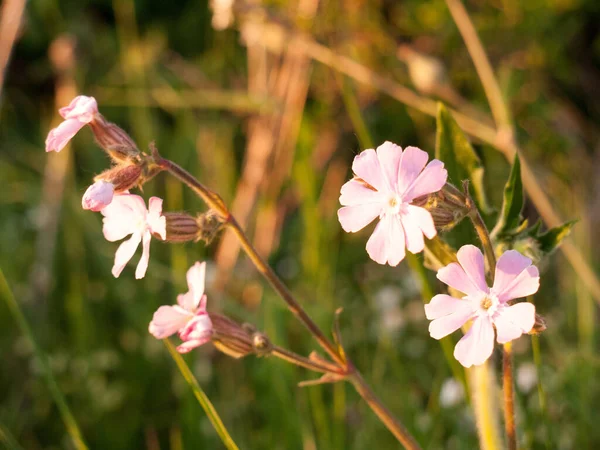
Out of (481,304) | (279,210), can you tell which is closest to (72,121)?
(481,304)

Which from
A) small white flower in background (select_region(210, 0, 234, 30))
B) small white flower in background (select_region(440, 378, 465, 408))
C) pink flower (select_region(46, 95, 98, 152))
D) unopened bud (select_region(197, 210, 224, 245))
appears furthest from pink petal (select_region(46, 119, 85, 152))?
small white flower in background (select_region(440, 378, 465, 408))

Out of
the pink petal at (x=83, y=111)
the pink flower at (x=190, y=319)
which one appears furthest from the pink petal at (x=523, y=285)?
the pink petal at (x=83, y=111)

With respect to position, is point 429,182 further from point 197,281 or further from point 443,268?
point 197,281

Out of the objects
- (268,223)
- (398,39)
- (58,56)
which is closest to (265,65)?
(268,223)

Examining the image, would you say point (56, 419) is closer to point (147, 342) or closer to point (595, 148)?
point (147, 342)

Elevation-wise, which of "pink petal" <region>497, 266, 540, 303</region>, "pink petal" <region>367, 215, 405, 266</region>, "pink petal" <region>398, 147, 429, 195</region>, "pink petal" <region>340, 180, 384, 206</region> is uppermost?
"pink petal" <region>398, 147, 429, 195</region>

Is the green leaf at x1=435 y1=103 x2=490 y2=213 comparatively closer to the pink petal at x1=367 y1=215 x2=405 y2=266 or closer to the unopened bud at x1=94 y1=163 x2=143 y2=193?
the pink petal at x1=367 y1=215 x2=405 y2=266
